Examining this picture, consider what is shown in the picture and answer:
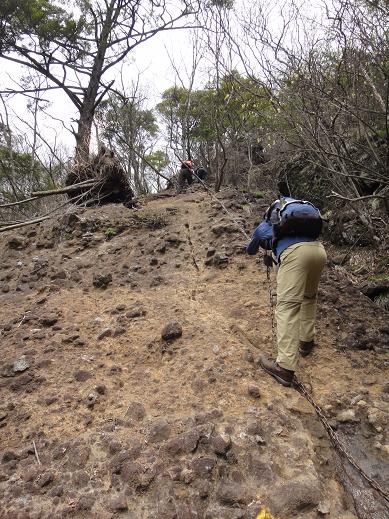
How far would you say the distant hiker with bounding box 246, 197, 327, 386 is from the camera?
3008 mm

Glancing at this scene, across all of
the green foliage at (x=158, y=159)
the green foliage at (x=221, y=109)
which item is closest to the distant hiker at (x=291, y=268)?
the green foliage at (x=221, y=109)

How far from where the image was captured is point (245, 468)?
2303 millimetres

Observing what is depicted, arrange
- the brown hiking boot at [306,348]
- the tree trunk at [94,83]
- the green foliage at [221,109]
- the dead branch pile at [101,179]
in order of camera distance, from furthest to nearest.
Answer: the tree trunk at [94,83], the dead branch pile at [101,179], the green foliage at [221,109], the brown hiking boot at [306,348]

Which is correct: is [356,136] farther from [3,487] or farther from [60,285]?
[3,487]

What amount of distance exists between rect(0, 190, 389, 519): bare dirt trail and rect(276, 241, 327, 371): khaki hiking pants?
1.03ft

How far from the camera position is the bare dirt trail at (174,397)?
215 cm

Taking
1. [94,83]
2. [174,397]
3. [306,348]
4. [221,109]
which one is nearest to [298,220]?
[306,348]

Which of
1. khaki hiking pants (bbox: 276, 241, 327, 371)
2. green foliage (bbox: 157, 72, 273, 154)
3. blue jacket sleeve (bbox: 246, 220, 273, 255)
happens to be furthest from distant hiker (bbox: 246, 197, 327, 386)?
green foliage (bbox: 157, 72, 273, 154)

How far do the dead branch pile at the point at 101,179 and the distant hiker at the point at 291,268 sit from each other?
5.19 meters

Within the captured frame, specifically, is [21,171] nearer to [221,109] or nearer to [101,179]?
[101,179]

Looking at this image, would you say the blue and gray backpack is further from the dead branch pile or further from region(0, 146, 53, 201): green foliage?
region(0, 146, 53, 201): green foliage

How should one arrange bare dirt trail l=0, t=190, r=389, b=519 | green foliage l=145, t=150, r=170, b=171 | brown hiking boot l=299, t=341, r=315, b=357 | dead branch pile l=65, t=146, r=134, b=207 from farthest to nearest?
green foliage l=145, t=150, r=170, b=171 < dead branch pile l=65, t=146, r=134, b=207 < brown hiking boot l=299, t=341, r=315, b=357 < bare dirt trail l=0, t=190, r=389, b=519

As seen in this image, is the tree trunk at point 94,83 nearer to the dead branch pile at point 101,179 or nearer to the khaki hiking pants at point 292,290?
the dead branch pile at point 101,179

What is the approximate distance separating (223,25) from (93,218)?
12.5 feet
